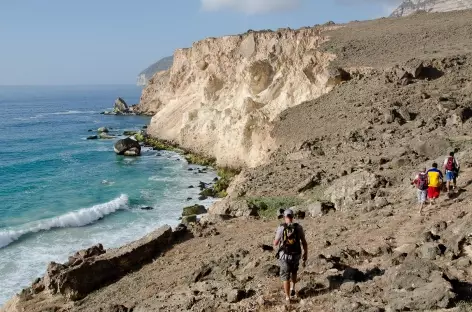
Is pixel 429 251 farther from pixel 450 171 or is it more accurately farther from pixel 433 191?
pixel 450 171

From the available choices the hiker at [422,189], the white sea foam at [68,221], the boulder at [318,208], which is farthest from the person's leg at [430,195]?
the white sea foam at [68,221]

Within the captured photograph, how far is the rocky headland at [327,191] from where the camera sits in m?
8.45

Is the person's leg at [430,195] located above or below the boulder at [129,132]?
above

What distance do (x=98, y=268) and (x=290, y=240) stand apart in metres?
6.66

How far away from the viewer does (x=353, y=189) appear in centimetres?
1523

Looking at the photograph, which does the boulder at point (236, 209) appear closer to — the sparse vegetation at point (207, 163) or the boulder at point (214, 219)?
the boulder at point (214, 219)

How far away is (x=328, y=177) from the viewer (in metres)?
18.4

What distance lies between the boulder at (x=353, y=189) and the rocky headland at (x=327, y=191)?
0.15 feet

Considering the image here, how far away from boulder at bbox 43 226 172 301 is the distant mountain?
173ft

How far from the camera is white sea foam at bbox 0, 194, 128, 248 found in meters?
22.3

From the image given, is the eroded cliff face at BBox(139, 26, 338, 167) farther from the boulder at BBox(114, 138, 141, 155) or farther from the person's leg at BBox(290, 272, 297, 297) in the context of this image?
the person's leg at BBox(290, 272, 297, 297)

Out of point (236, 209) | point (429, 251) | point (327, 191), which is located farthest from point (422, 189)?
point (236, 209)

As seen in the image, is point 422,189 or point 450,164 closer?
point 422,189

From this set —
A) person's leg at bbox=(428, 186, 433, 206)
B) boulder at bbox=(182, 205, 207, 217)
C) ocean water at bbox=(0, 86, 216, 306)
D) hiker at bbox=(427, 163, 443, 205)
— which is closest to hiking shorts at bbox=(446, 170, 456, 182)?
hiker at bbox=(427, 163, 443, 205)
